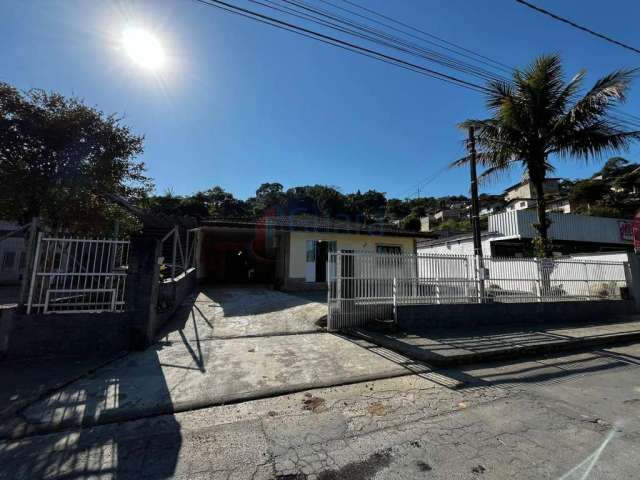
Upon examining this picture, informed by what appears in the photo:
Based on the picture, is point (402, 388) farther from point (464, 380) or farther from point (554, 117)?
point (554, 117)

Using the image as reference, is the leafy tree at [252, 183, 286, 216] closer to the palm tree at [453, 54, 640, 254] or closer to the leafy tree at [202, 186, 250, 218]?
the leafy tree at [202, 186, 250, 218]

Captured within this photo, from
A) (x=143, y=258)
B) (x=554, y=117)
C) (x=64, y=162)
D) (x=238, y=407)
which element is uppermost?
(x=554, y=117)

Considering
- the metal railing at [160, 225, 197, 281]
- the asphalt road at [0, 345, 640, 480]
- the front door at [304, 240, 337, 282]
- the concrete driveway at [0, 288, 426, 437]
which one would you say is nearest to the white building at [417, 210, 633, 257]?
the front door at [304, 240, 337, 282]

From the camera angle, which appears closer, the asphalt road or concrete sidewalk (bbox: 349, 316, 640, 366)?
the asphalt road

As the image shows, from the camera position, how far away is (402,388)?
13.4 ft

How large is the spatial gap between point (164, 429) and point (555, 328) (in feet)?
32.0

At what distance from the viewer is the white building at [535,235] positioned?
1748cm

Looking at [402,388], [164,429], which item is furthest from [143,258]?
[402,388]

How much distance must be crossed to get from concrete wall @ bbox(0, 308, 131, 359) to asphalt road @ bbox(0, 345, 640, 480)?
8.57 feet

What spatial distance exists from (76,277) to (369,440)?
19.5 ft

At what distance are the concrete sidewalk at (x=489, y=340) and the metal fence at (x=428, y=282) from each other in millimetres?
668

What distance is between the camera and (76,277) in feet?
18.1

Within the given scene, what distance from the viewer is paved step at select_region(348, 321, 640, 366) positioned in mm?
5375

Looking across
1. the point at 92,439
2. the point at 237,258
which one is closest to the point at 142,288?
the point at 92,439
